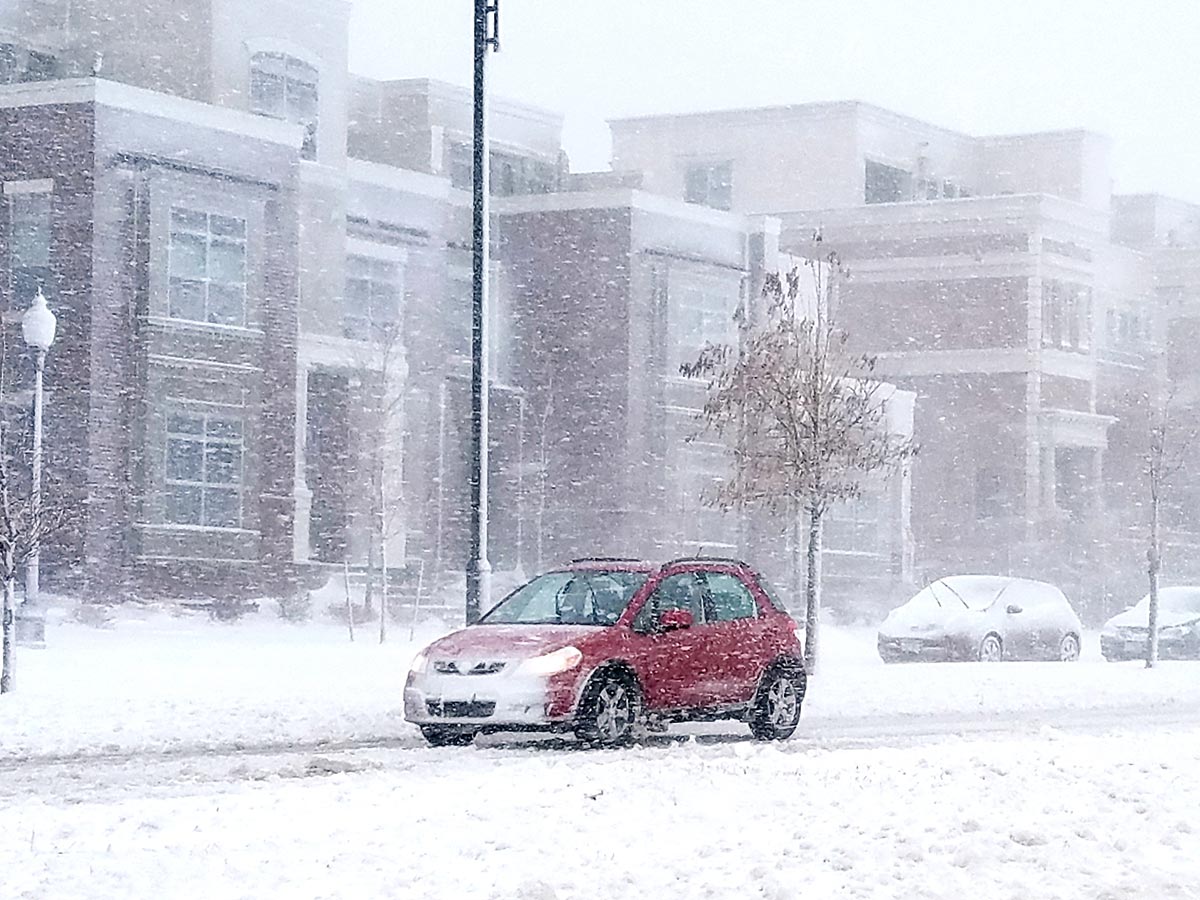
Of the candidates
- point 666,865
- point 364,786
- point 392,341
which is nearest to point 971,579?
point 392,341

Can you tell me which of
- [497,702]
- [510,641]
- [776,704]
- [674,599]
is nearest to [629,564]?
[674,599]

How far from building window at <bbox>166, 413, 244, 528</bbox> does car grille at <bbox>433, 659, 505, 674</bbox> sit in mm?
18900

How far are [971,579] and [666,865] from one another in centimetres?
2687

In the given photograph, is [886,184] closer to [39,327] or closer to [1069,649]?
[1069,649]

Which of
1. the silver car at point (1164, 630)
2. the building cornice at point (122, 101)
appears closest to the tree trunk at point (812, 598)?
the silver car at point (1164, 630)

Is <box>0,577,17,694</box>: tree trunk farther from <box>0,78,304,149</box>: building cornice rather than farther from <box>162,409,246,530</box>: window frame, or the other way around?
<box>0,78,304,149</box>: building cornice

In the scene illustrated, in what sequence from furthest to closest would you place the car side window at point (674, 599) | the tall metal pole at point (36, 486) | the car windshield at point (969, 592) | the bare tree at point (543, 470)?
the bare tree at point (543, 470)
the car windshield at point (969, 592)
the tall metal pole at point (36, 486)
the car side window at point (674, 599)

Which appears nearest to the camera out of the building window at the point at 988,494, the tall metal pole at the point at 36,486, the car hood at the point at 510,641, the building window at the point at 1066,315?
the car hood at the point at 510,641

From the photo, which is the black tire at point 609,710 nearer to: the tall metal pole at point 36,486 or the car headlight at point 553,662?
the car headlight at point 553,662

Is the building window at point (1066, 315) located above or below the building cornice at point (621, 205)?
below

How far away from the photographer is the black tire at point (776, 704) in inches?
766

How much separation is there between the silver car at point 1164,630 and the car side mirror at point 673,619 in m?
21.4

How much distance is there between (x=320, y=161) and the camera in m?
43.2

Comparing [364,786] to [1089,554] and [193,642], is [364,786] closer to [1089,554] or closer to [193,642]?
[193,642]
